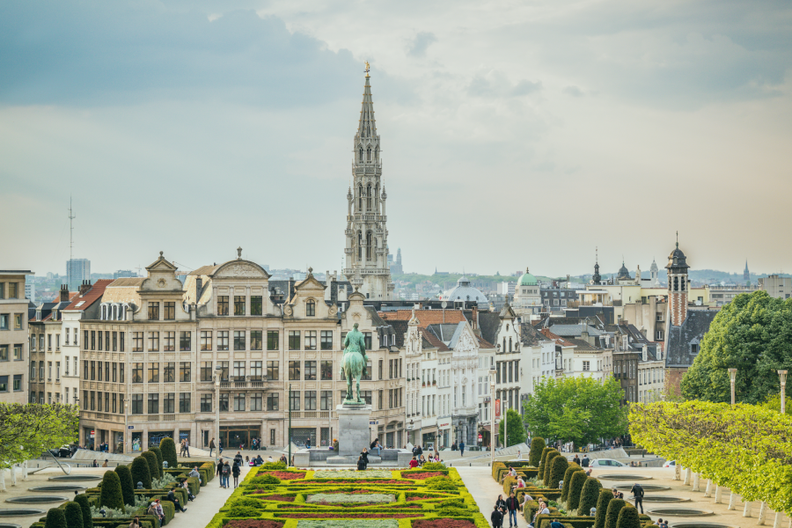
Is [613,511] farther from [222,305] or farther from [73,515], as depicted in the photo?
[222,305]

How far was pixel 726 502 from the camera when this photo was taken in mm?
80875

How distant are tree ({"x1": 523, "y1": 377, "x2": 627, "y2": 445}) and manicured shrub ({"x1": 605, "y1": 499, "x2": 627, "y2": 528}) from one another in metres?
66.1

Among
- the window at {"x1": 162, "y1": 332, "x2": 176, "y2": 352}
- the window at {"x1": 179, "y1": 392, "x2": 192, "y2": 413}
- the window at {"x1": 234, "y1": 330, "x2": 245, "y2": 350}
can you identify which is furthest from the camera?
the window at {"x1": 234, "y1": 330, "x2": 245, "y2": 350}

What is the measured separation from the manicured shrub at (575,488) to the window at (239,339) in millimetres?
56778

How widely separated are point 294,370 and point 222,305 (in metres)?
8.84

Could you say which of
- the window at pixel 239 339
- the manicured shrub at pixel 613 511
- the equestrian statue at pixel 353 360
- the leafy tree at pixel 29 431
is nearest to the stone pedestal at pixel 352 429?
the equestrian statue at pixel 353 360

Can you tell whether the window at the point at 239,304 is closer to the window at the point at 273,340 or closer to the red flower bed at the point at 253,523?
the window at the point at 273,340

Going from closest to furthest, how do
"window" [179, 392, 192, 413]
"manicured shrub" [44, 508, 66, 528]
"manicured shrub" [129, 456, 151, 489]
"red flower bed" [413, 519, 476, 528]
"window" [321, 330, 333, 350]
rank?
"manicured shrub" [44, 508, 66, 528] → "red flower bed" [413, 519, 476, 528] → "manicured shrub" [129, 456, 151, 489] → "window" [179, 392, 192, 413] → "window" [321, 330, 333, 350]

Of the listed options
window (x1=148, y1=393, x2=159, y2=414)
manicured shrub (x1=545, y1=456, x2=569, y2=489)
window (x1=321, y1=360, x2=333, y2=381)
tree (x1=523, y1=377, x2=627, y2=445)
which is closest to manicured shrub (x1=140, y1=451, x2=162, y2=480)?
manicured shrub (x1=545, y1=456, x2=569, y2=489)

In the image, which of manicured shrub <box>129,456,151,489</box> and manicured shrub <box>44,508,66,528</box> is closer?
manicured shrub <box>44,508,66,528</box>

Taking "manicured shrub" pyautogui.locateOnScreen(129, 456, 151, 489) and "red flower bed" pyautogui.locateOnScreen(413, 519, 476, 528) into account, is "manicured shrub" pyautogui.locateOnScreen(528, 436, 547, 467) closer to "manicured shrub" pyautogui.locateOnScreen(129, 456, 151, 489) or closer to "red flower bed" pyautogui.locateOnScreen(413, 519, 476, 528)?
"red flower bed" pyautogui.locateOnScreen(413, 519, 476, 528)

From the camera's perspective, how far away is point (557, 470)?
78.6 meters

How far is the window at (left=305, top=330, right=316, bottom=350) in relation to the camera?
412 feet

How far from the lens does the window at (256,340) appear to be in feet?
407
